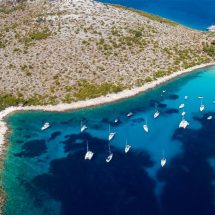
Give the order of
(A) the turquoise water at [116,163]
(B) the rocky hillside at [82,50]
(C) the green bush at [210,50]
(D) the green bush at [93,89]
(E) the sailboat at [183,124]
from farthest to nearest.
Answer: (C) the green bush at [210,50] < (B) the rocky hillside at [82,50] < (D) the green bush at [93,89] < (E) the sailboat at [183,124] < (A) the turquoise water at [116,163]

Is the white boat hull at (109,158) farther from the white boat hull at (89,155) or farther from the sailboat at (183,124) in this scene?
the sailboat at (183,124)

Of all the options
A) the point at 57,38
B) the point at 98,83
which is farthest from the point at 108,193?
the point at 57,38

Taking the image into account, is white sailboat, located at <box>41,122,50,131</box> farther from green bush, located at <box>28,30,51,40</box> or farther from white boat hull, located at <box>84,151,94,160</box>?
green bush, located at <box>28,30,51,40</box>

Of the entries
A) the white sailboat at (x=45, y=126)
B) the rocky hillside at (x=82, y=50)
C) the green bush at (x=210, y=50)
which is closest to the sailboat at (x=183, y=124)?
the rocky hillside at (x=82, y=50)

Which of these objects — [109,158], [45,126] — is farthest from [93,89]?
[109,158]

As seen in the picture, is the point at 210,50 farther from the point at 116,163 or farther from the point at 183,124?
the point at 116,163

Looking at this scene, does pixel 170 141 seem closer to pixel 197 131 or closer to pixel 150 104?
pixel 197 131
